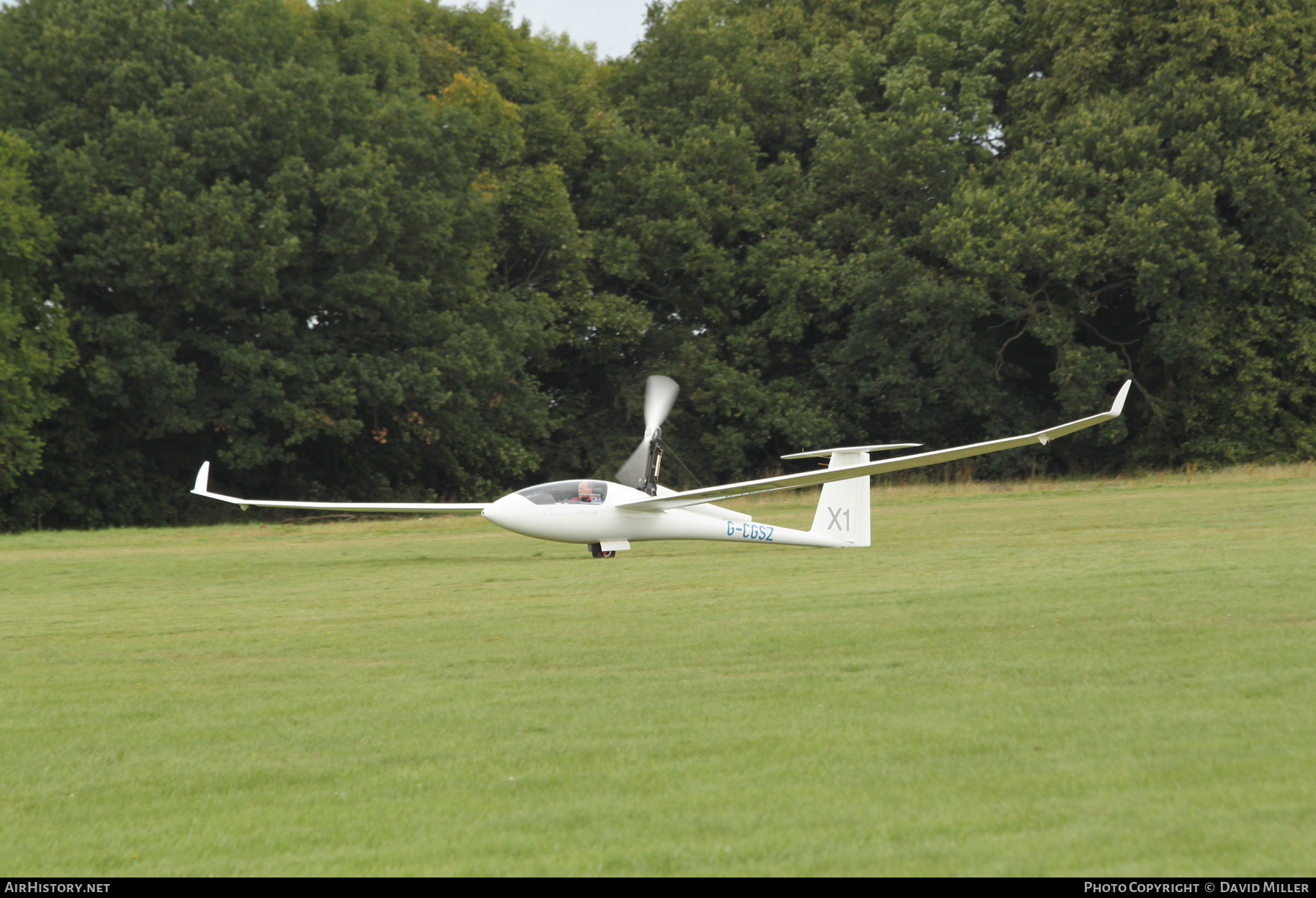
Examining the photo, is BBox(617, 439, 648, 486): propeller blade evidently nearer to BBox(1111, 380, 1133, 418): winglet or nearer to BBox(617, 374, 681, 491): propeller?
BBox(617, 374, 681, 491): propeller

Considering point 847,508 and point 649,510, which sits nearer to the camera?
point 847,508

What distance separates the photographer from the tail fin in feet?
67.0

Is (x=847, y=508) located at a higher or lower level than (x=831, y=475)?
lower

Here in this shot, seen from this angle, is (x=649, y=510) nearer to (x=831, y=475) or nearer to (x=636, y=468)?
(x=636, y=468)

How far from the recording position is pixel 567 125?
48.8 meters

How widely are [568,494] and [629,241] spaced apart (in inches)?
1091

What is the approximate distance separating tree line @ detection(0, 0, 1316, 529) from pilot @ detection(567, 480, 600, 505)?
1982 centimetres

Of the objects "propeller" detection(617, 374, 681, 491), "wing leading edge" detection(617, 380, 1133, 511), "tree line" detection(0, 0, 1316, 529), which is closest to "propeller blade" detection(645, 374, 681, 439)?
"propeller" detection(617, 374, 681, 491)

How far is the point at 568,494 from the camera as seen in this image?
20250mm

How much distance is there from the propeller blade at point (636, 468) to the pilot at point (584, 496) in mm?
726

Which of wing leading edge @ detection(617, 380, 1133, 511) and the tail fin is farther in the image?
the tail fin

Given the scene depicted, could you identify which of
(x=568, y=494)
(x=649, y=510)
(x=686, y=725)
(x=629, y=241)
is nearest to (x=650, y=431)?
(x=649, y=510)

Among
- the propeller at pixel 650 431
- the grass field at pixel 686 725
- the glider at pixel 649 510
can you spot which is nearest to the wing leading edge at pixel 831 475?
the glider at pixel 649 510

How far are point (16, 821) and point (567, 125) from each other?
45063 millimetres
